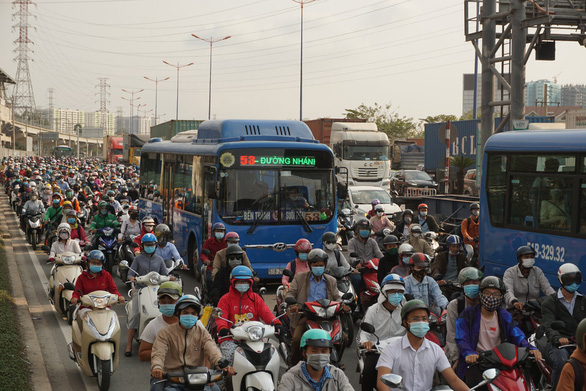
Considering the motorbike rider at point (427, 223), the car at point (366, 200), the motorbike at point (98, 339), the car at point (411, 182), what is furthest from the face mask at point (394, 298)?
the car at point (411, 182)

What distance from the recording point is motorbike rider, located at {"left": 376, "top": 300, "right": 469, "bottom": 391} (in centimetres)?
622

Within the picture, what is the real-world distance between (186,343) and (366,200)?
20.7 m

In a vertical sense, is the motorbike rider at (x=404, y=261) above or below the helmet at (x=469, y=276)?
below

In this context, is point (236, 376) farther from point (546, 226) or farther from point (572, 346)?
point (546, 226)

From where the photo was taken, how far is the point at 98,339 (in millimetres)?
9164

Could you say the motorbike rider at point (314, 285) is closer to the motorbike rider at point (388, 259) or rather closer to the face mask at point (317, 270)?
the face mask at point (317, 270)

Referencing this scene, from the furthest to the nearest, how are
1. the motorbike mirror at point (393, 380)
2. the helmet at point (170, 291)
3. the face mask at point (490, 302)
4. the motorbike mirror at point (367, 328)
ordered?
the helmet at point (170, 291) < the motorbike mirror at point (367, 328) < the face mask at point (490, 302) < the motorbike mirror at point (393, 380)

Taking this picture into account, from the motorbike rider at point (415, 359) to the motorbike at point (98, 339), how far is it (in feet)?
12.8

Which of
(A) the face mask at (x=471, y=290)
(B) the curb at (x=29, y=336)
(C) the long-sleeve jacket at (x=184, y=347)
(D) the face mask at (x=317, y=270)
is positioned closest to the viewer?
(C) the long-sleeve jacket at (x=184, y=347)

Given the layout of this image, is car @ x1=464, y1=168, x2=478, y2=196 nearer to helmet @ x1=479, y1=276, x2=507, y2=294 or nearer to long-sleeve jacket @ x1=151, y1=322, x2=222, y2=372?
helmet @ x1=479, y1=276, x2=507, y2=294

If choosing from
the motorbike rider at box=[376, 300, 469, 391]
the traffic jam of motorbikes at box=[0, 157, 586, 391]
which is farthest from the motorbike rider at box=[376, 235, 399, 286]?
the motorbike rider at box=[376, 300, 469, 391]

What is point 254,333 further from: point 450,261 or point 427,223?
point 427,223

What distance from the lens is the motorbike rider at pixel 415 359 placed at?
6223 mm

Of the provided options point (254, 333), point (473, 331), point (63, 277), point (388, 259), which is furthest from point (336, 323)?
point (63, 277)
